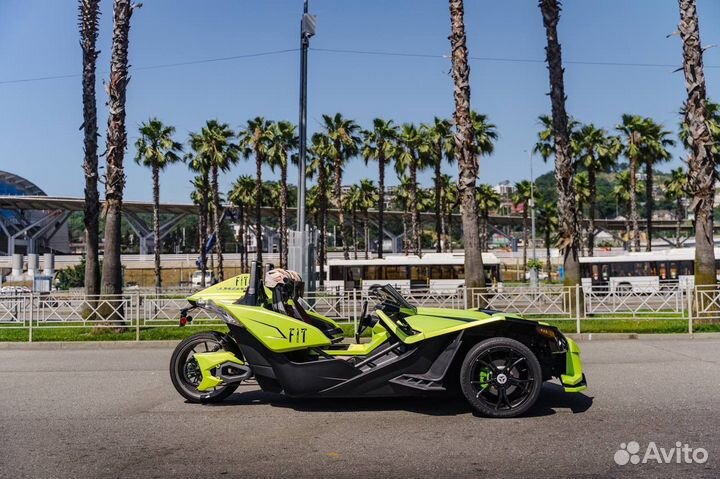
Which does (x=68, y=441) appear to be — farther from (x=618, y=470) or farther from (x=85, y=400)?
(x=618, y=470)

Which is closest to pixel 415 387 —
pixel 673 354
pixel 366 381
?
pixel 366 381

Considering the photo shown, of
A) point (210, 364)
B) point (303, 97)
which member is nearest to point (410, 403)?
point (210, 364)

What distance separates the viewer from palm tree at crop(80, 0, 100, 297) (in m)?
19.6

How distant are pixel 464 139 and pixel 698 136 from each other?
6.04 meters

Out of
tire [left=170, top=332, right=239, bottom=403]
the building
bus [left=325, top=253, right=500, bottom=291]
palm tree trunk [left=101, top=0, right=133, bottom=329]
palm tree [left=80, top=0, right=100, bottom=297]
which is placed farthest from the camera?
the building

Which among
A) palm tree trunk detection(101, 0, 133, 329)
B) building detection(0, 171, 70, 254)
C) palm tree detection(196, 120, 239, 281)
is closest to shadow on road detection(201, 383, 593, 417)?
palm tree trunk detection(101, 0, 133, 329)

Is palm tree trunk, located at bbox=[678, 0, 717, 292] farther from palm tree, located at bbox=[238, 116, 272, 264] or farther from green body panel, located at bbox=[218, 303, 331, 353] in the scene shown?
palm tree, located at bbox=[238, 116, 272, 264]

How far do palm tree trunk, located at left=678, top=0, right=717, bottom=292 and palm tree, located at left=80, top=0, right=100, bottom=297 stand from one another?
662 inches

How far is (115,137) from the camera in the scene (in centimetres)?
1728

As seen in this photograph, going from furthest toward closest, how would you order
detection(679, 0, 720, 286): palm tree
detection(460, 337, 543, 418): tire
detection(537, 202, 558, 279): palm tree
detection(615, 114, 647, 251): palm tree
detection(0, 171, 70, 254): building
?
detection(0, 171, 70, 254): building → detection(537, 202, 558, 279): palm tree → detection(615, 114, 647, 251): palm tree → detection(679, 0, 720, 286): palm tree → detection(460, 337, 543, 418): tire

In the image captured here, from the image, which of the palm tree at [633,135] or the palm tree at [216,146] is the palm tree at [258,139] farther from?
the palm tree at [633,135]

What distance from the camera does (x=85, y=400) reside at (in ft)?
25.3

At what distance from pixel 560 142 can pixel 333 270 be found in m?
24.1

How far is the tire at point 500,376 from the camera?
6.25 meters
